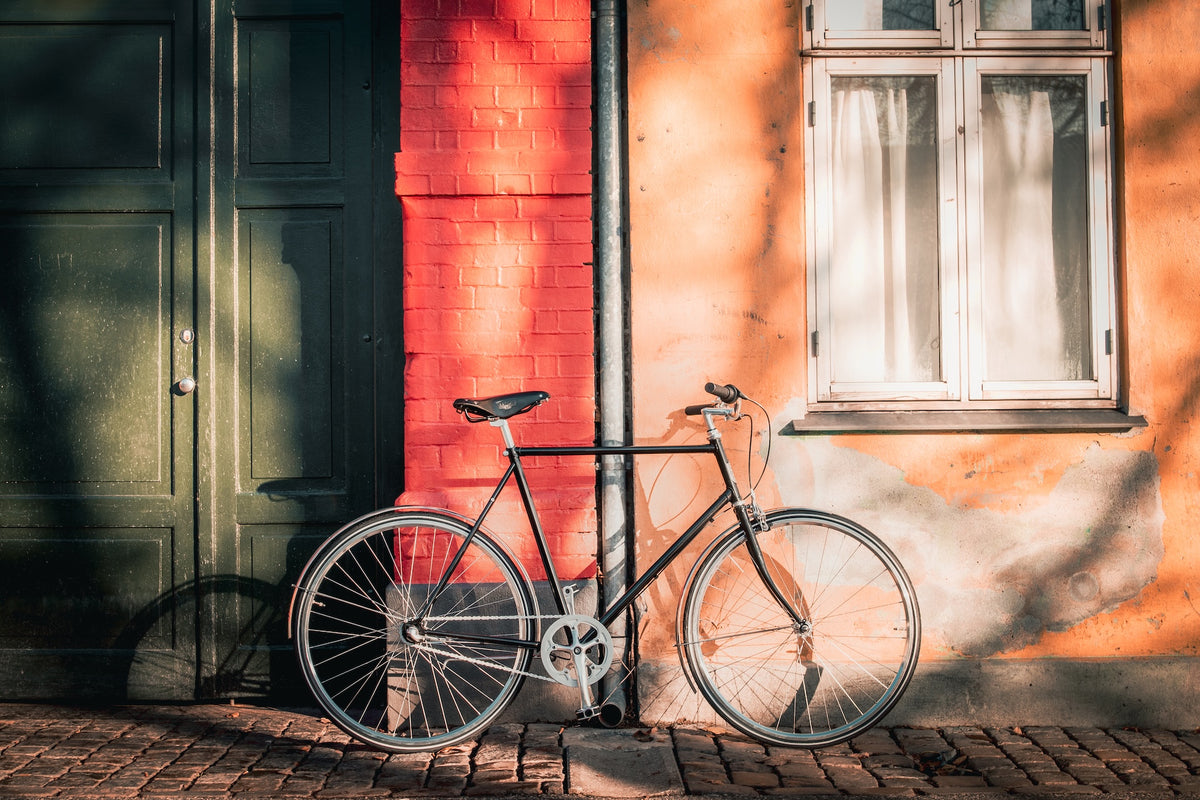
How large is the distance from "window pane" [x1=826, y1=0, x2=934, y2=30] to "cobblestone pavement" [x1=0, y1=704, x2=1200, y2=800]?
296 centimetres

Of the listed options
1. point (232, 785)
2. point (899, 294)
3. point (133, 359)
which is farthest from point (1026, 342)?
point (133, 359)

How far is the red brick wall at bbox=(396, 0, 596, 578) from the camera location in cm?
375

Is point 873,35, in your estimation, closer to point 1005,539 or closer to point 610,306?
point 610,306

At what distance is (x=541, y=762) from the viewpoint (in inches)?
131

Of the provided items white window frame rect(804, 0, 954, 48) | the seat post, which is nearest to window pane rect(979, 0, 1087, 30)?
white window frame rect(804, 0, 954, 48)

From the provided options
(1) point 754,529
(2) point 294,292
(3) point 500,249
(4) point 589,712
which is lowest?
(4) point 589,712

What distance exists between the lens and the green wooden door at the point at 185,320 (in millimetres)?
4078

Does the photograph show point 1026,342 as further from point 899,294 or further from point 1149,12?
point 1149,12

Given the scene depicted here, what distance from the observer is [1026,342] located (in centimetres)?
401

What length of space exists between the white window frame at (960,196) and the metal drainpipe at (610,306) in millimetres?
825

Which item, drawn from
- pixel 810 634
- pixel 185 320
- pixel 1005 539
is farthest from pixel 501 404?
pixel 1005 539

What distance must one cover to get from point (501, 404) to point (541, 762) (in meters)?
1.30

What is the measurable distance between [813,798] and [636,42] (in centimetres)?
296

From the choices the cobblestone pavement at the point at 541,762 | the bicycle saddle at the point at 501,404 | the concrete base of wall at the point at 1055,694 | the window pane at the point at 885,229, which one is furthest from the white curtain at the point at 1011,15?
the cobblestone pavement at the point at 541,762
